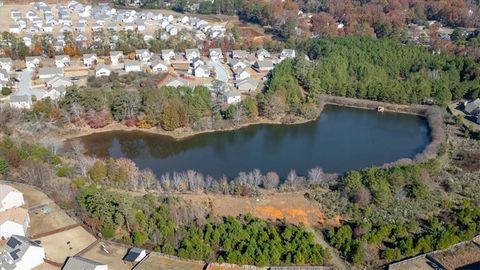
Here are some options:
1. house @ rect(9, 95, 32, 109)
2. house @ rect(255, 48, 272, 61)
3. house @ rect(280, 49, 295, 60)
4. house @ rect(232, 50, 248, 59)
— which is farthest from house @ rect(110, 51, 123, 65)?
house @ rect(280, 49, 295, 60)

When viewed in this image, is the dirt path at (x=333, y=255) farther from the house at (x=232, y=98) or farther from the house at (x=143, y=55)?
the house at (x=143, y=55)

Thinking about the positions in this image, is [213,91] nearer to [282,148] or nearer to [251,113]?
[251,113]

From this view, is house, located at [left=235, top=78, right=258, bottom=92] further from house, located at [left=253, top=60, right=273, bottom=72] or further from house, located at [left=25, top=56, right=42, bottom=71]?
house, located at [left=25, top=56, right=42, bottom=71]

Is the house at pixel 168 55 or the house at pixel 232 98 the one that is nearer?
the house at pixel 232 98

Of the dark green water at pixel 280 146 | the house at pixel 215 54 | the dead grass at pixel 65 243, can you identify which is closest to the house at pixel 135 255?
the dead grass at pixel 65 243

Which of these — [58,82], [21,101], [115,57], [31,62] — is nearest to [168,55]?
[115,57]
